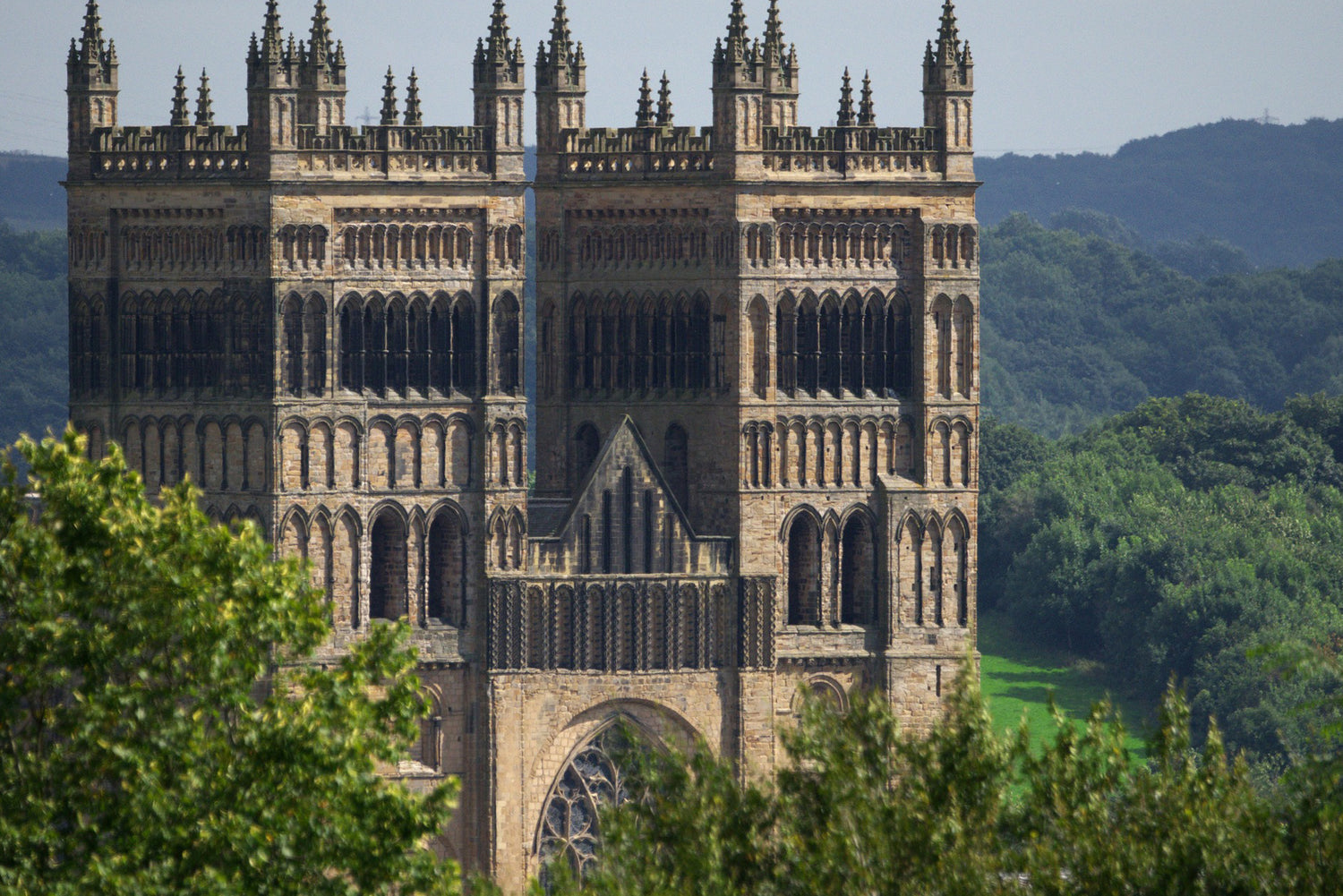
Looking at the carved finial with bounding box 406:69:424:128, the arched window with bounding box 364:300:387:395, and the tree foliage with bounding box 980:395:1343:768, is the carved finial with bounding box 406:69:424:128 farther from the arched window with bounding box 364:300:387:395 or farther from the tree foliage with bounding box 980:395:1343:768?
the tree foliage with bounding box 980:395:1343:768

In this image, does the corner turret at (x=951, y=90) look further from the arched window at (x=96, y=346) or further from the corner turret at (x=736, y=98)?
the arched window at (x=96, y=346)

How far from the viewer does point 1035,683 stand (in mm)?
159750

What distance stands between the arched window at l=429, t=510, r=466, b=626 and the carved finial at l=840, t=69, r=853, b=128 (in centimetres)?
1673

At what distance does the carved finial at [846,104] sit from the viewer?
98938 millimetres

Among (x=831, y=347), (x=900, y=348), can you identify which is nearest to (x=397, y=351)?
(x=831, y=347)

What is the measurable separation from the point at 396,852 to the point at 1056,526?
113 m

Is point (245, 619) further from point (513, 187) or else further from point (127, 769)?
point (513, 187)

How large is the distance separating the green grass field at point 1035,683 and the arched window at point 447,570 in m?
53.0

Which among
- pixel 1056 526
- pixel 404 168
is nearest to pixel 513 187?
pixel 404 168

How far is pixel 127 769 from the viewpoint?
2410 inches

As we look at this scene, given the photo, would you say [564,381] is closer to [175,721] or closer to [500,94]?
[500,94]

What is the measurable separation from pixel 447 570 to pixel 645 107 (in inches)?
633

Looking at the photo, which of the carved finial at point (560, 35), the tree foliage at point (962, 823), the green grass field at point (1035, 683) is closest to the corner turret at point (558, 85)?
the carved finial at point (560, 35)

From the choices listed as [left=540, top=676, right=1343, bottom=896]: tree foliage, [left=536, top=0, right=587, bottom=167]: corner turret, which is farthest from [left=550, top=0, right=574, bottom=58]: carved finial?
[left=540, top=676, right=1343, bottom=896]: tree foliage
